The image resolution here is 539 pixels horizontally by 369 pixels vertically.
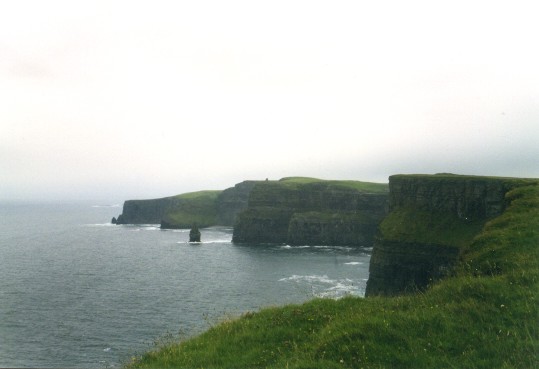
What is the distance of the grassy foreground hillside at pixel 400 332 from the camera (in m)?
10.9

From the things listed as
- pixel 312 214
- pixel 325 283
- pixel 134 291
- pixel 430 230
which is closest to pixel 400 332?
pixel 325 283

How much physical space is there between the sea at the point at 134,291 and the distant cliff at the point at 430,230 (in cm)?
704

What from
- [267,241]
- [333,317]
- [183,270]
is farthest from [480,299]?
[267,241]

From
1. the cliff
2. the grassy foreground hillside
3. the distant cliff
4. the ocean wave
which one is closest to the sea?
the ocean wave

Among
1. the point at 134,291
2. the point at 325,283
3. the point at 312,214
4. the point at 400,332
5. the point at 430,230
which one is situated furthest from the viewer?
the point at 312,214

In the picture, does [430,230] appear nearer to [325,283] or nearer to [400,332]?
[325,283]

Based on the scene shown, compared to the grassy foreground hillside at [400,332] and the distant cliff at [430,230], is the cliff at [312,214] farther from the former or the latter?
the grassy foreground hillside at [400,332]

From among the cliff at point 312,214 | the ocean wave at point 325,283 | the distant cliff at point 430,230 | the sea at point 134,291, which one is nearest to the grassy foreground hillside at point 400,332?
the sea at point 134,291

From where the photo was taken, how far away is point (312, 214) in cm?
15012

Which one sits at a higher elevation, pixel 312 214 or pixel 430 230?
pixel 430 230

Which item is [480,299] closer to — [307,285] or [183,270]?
[307,285]

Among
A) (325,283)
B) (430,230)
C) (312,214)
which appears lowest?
(325,283)

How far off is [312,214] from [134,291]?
9041cm

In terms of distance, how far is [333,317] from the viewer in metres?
15.3
